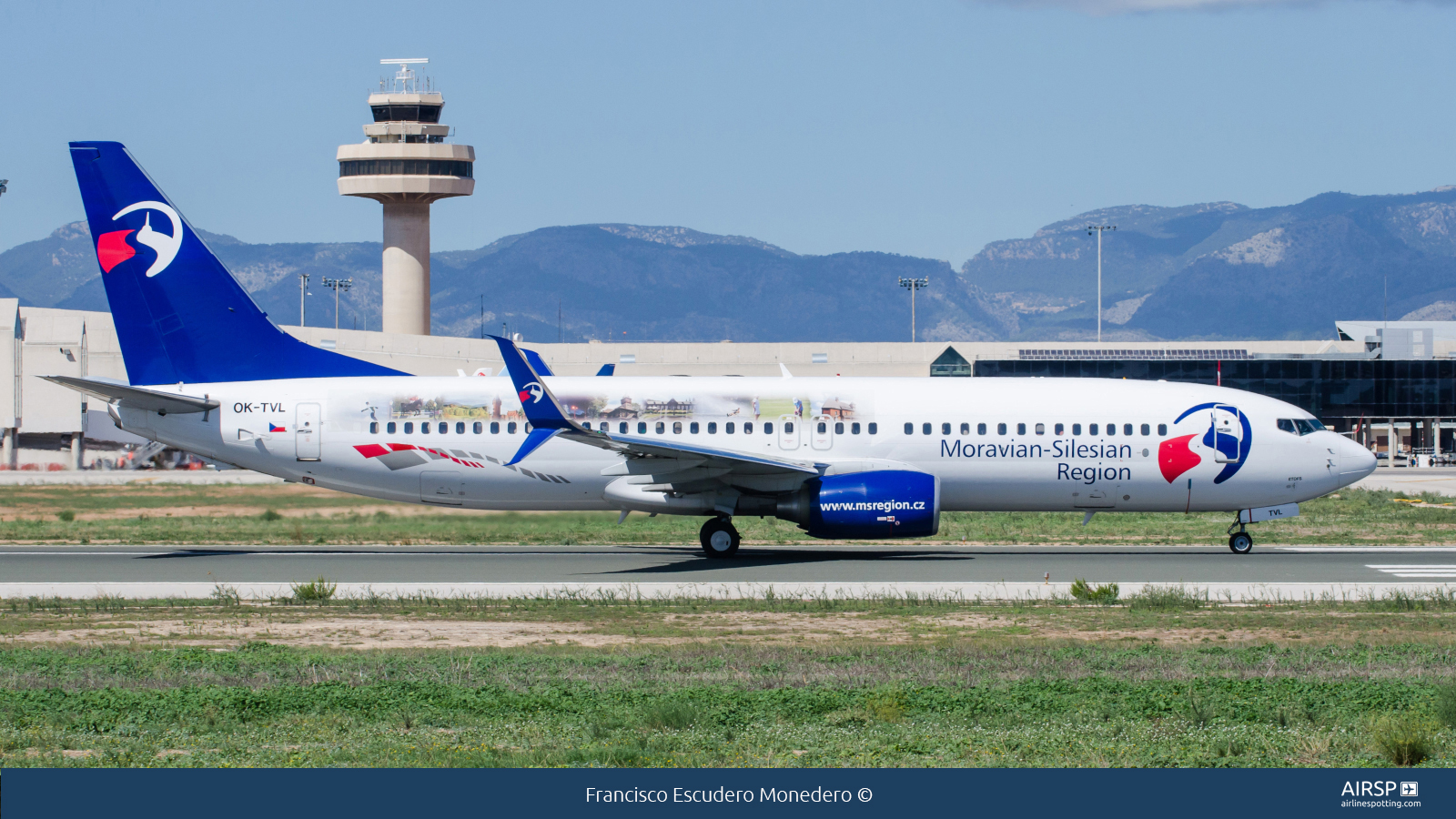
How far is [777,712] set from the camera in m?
13.6

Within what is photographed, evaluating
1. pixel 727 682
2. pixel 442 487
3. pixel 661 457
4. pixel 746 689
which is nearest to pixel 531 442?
pixel 442 487

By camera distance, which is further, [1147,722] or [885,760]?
[1147,722]

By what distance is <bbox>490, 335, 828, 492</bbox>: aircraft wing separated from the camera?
1072 inches

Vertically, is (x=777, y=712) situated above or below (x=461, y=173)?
below

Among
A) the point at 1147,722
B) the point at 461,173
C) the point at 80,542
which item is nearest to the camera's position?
the point at 1147,722

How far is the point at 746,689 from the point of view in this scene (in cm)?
1496

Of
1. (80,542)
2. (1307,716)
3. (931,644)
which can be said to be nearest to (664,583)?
(931,644)

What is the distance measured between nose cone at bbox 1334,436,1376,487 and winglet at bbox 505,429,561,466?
1784 cm

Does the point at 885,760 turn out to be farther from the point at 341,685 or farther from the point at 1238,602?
the point at 1238,602

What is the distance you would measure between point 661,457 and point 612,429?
2.20m

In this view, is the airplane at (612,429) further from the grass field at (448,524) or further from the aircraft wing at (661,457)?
the grass field at (448,524)

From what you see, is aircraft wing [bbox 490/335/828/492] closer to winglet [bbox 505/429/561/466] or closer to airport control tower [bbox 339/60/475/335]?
winglet [bbox 505/429/561/466]

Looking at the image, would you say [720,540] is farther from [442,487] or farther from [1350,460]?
[1350,460]

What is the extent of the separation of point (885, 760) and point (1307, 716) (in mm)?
4856
